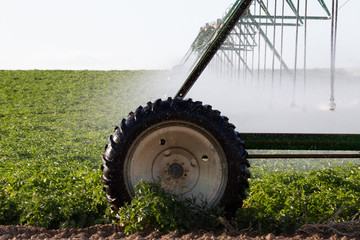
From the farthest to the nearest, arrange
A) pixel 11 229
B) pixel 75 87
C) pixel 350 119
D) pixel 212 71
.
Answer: pixel 75 87 → pixel 212 71 → pixel 350 119 → pixel 11 229

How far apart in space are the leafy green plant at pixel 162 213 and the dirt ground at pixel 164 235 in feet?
0.27

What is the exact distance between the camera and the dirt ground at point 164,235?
12.1 feet

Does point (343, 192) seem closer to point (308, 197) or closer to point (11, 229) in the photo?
point (308, 197)

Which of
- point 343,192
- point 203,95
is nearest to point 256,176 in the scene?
point 343,192

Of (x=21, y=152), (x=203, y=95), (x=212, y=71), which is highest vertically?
(x=212, y=71)

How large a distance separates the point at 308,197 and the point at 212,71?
16.2 meters

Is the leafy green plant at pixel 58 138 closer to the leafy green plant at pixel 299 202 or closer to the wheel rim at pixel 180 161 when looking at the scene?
the wheel rim at pixel 180 161

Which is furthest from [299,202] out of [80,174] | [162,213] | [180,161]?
[80,174]

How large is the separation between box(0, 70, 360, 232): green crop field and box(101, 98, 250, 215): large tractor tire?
504mm

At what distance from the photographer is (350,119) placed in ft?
30.8

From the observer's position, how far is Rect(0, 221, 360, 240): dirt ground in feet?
12.1

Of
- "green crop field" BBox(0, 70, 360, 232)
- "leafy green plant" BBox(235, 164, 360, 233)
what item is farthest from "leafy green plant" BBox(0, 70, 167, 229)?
"leafy green plant" BBox(235, 164, 360, 233)

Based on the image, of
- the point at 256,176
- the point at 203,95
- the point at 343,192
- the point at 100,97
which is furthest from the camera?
the point at 100,97

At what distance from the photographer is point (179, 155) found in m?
4.01
